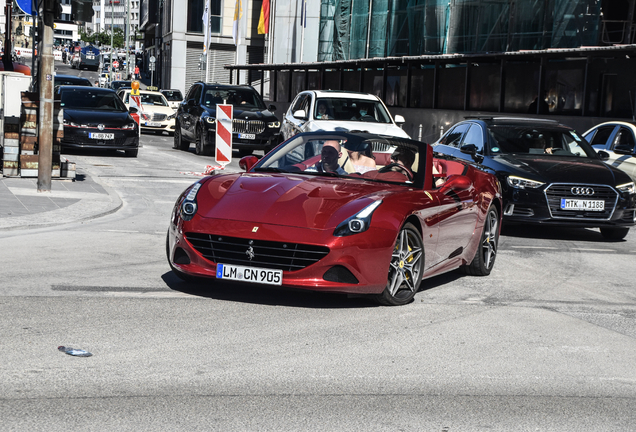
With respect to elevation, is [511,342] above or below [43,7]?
below

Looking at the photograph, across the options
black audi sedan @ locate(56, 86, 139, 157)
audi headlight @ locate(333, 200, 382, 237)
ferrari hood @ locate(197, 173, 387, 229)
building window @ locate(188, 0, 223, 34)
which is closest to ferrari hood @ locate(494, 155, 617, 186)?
ferrari hood @ locate(197, 173, 387, 229)

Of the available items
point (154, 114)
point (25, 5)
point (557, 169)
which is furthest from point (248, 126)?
point (557, 169)

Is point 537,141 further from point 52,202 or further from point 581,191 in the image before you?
point 52,202

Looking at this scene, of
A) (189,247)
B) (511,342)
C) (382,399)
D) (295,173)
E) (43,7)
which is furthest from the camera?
(43,7)

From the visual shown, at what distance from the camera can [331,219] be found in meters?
6.92

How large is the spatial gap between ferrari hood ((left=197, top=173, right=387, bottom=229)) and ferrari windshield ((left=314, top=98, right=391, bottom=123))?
12.7 meters

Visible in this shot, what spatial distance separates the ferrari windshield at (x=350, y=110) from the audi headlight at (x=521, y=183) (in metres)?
8.09

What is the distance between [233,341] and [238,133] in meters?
19.7

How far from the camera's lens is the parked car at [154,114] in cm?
3653

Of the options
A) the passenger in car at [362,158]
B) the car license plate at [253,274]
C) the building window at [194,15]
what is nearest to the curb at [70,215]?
the passenger in car at [362,158]

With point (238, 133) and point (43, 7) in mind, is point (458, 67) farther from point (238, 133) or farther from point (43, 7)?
point (43, 7)

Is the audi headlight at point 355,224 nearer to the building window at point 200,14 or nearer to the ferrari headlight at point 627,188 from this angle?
the ferrari headlight at point 627,188

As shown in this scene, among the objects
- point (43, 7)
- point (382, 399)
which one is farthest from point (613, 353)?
point (43, 7)

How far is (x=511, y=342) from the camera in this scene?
20.9 ft
